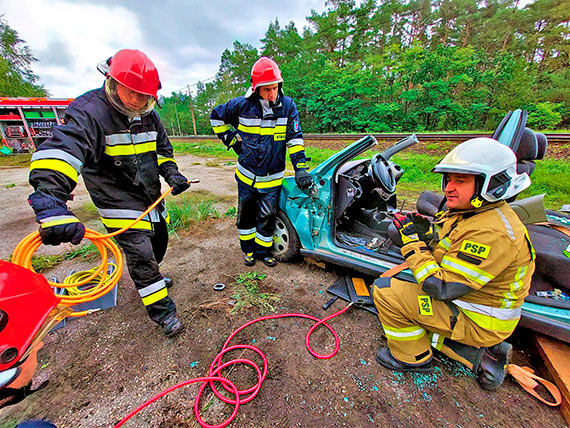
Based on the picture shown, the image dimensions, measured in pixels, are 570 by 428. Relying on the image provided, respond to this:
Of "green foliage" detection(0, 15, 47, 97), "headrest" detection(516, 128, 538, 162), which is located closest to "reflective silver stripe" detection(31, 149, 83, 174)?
"headrest" detection(516, 128, 538, 162)

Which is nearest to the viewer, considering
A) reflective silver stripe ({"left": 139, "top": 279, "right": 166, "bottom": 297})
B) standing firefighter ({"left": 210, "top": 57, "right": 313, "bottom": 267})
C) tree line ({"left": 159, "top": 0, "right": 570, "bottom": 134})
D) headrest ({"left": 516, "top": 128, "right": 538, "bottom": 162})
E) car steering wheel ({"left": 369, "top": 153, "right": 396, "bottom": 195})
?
reflective silver stripe ({"left": 139, "top": 279, "right": 166, "bottom": 297})

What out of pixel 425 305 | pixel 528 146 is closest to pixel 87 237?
pixel 425 305

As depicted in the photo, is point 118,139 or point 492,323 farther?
point 118,139

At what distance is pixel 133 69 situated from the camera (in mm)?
1612

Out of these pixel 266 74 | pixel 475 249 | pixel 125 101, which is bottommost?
pixel 475 249

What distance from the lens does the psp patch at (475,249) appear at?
133cm

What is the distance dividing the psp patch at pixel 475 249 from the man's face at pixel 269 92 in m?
2.14

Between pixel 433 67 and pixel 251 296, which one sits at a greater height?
pixel 433 67

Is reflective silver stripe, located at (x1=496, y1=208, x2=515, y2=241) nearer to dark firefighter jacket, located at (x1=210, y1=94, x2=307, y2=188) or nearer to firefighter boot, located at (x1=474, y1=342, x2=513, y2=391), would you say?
firefighter boot, located at (x1=474, y1=342, x2=513, y2=391)

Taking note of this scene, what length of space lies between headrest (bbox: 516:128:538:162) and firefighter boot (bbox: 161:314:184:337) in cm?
344

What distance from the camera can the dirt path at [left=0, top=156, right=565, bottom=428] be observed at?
151cm

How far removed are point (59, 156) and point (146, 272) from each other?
101cm

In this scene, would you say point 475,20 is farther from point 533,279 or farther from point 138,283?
point 138,283

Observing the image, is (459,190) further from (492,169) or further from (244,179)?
(244,179)
